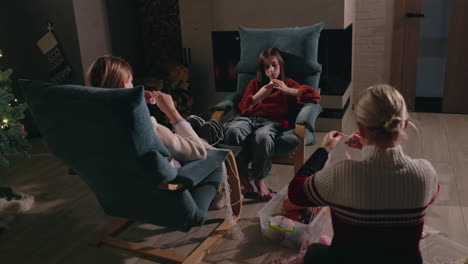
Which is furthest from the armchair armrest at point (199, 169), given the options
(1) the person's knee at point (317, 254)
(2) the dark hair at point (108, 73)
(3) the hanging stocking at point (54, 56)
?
(3) the hanging stocking at point (54, 56)

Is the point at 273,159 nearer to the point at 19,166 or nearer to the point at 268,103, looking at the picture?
the point at 268,103

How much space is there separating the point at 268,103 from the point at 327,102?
1.30 m

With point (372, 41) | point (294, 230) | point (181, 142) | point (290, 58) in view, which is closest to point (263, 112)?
point (290, 58)

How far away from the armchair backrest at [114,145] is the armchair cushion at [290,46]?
1.52 meters

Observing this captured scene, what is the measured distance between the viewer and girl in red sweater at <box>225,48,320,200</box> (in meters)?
2.88

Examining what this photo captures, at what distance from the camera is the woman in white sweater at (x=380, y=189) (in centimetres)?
146

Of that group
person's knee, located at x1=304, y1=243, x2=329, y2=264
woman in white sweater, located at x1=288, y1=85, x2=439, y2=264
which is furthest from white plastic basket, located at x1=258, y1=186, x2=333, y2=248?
woman in white sweater, located at x1=288, y1=85, x2=439, y2=264

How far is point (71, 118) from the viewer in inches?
76.8

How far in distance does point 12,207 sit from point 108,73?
1.43 m

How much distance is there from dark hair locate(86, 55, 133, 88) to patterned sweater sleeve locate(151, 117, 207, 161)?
0.25m

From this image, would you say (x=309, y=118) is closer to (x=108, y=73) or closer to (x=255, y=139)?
(x=255, y=139)

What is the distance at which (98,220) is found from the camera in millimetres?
2930

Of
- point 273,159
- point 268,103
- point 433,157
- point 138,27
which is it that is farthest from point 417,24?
point 138,27

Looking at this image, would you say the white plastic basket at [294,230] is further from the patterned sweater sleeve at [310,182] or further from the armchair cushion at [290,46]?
the armchair cushion at [290,46]
